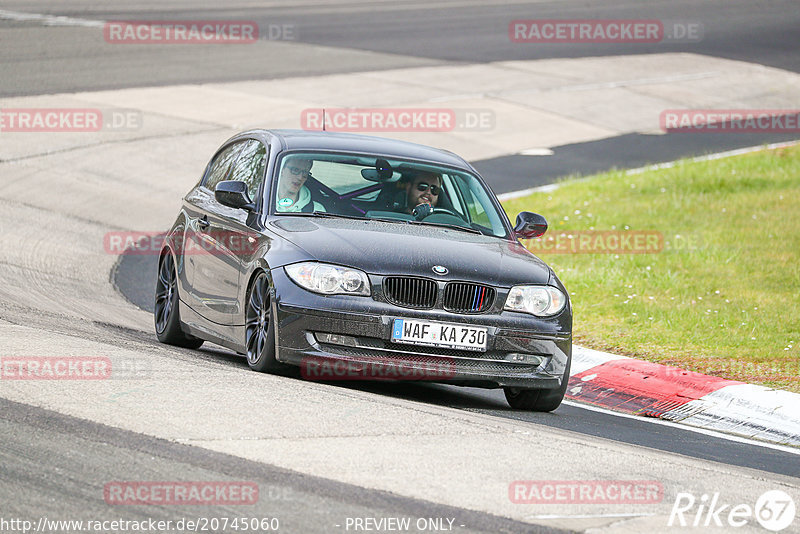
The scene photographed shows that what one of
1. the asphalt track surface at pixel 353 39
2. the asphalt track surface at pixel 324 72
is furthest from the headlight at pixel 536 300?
the asphalt track surface at pixel 353 39

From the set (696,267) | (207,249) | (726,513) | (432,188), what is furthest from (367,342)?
(696,267)

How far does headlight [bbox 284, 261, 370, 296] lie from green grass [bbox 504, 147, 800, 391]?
354 centimetres

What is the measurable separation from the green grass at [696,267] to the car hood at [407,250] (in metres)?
2.56

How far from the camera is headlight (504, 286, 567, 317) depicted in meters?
8.35

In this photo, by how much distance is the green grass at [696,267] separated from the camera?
11180 mm

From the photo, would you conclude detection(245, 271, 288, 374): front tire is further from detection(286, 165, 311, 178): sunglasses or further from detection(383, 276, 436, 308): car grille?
detection(286, 165, 311, 178): sunglasses

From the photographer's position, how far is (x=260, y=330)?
28.0 ft

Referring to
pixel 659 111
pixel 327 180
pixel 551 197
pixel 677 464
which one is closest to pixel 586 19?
pixel 659 111

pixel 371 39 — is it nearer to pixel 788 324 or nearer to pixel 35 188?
pixel 35 188

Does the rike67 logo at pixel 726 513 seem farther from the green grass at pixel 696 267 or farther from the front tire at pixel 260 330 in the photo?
the green grass at pixel 696 267

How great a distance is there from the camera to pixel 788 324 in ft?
39.3

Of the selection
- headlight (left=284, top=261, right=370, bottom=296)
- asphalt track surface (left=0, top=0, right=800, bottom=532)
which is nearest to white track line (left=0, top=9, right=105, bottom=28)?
asphalt track surface (left=0, top=0, right=800, bottom=532)

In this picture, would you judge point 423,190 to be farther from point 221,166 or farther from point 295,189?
point 221,166

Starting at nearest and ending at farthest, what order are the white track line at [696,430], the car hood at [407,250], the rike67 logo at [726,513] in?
the rike67 logo at [726,513]
the car hood at [407,250]
the white track line at [696,430]
